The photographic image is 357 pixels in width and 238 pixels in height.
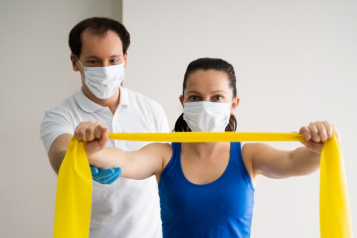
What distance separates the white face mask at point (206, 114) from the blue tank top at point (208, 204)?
7.1 inches

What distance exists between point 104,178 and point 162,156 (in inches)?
12.2

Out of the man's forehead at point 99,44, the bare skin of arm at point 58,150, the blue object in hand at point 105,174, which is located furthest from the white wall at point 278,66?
the blue object in hand at point 105,174

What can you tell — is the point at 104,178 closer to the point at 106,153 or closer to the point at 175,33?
the point at 106,153

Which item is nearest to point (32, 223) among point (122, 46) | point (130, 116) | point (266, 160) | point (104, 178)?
point (130, 116)

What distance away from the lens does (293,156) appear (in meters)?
1.55

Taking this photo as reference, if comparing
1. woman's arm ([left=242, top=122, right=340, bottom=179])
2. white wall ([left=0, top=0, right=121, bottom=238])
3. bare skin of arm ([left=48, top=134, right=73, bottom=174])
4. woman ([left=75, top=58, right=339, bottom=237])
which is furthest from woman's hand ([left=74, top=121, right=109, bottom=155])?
white wall ([left=0, top=0, right=121, bottom=238])

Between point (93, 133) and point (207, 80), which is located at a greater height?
point (207, 80)

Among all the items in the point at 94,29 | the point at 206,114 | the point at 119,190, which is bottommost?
the point at 119,190

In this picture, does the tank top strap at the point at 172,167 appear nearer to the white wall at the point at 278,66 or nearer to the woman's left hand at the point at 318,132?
the woman's left hand at the point at 318,132

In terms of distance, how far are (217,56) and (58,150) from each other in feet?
6.67

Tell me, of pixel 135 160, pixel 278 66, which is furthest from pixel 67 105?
pixel 278 66

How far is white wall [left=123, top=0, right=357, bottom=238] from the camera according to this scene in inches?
133

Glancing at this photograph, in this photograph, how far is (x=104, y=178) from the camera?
1483mm

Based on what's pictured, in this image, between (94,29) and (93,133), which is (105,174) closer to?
(93,133)
